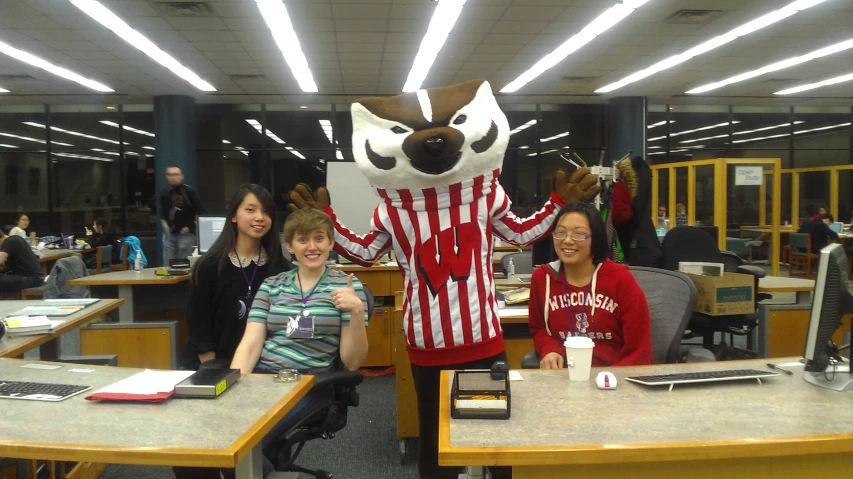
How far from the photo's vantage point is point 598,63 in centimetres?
759

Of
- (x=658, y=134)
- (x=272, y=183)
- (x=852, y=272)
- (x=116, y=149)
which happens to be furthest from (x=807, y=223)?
(x=116, y=149)

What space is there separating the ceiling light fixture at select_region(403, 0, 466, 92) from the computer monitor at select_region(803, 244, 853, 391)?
3219mm

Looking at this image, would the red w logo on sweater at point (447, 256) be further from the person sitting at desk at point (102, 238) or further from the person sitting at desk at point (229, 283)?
the person sitting at desk at point (102, 238)

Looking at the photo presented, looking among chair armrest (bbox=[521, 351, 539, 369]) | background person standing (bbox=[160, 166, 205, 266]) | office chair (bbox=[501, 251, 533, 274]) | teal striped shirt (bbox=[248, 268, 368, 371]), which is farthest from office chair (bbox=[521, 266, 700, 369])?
background person standing (bbox=[160, 166, 205, 266])

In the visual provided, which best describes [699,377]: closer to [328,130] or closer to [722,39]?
[722,39]

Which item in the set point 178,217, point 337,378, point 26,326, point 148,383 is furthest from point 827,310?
point 178,217

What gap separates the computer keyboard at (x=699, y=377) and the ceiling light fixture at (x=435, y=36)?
10.3 feet

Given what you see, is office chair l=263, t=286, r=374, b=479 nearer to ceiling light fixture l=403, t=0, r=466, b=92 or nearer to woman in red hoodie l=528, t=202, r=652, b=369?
woman in red hoodie l=528, t=202, r=652, b=369

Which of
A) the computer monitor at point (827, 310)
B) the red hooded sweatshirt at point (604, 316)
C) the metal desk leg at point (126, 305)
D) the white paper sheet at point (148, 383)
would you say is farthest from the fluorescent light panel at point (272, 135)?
the computer monitor at point (827, 310)

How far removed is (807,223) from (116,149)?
1148 cm

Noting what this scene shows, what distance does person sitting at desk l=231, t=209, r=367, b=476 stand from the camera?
1937 millimetres

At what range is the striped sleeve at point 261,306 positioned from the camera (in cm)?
198

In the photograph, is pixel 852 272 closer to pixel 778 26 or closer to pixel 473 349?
pixel 778 26

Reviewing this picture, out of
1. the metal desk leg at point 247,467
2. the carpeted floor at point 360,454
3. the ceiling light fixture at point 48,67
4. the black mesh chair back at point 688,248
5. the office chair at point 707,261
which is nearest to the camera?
the metal desk leg at point 247,467
